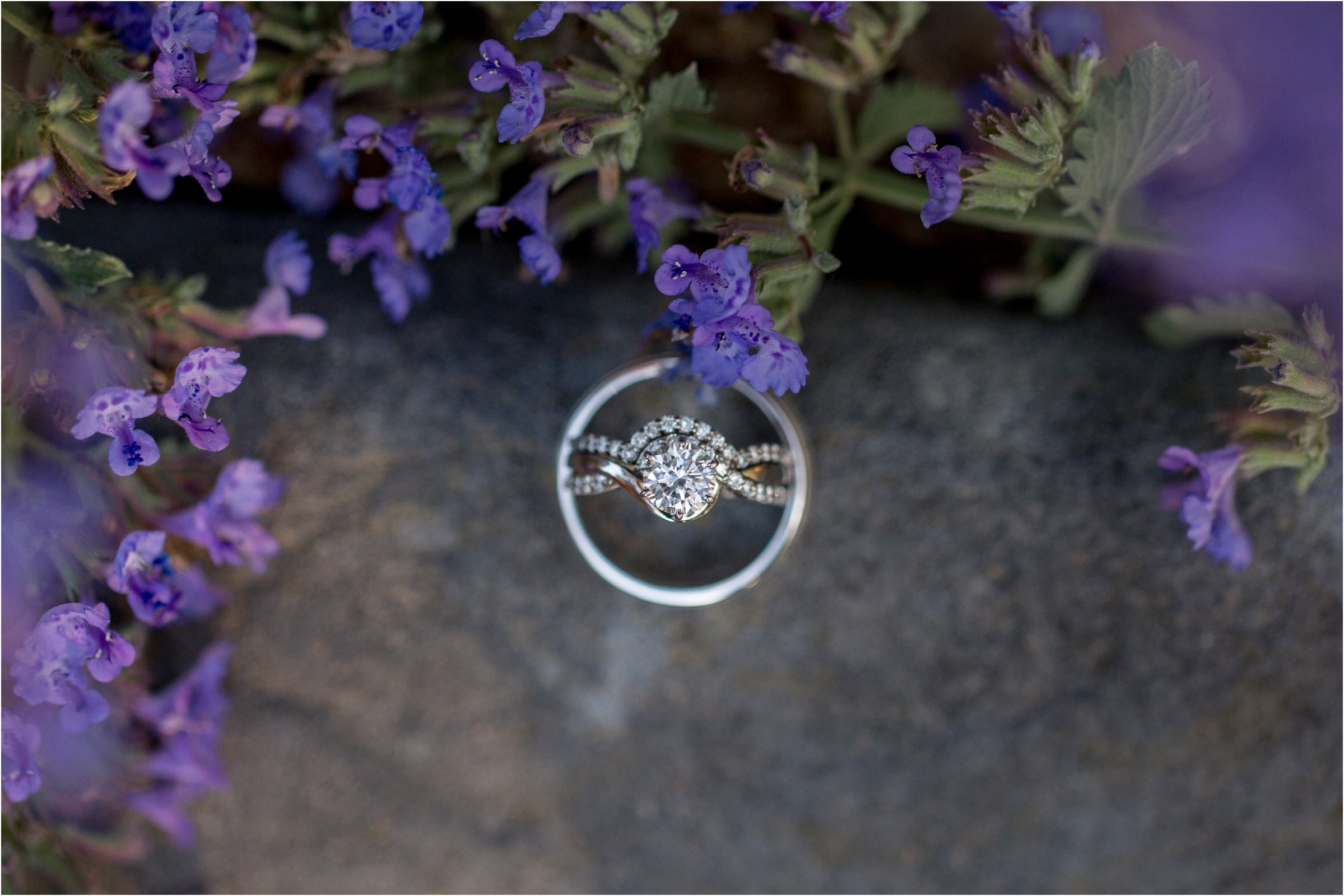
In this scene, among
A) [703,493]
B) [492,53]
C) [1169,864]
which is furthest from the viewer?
[1169,864]

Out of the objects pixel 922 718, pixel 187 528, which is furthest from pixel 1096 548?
pixel 187 528

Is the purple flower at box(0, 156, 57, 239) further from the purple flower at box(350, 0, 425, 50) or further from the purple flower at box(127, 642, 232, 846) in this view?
the purple flower at box(127, 642, 232, 846)

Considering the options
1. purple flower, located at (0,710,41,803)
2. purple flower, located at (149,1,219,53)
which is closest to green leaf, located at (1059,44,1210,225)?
purple flower, located at (149,1,219,53)

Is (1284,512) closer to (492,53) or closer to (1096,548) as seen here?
(1096,548)

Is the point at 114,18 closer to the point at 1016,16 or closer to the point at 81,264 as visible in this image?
the point at 81,264

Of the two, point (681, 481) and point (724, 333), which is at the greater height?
point (724, 333)

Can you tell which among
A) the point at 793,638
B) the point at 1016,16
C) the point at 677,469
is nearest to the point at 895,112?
the point at 1016,16
